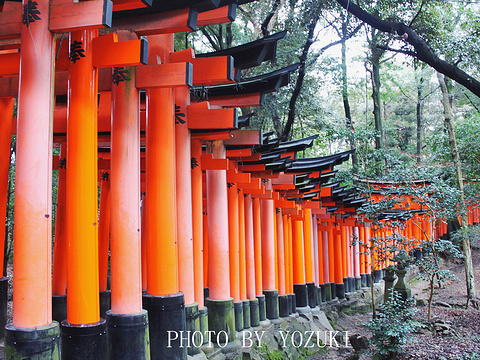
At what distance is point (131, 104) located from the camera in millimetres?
6094

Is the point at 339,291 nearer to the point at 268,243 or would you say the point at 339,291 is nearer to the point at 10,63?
the point at 268,243

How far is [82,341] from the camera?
5086mm

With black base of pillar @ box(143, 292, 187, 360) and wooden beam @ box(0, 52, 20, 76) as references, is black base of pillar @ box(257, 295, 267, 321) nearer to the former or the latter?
black base of pillar @ box(143, 292, 187, 360)

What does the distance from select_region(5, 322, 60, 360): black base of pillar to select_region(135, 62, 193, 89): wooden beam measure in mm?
3075

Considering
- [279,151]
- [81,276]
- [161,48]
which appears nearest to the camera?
[81,276]

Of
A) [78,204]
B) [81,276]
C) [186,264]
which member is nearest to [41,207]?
[78,204]

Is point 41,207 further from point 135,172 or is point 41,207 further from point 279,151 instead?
point 279,151

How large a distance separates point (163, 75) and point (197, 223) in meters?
2.96

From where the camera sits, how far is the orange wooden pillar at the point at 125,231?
560cm

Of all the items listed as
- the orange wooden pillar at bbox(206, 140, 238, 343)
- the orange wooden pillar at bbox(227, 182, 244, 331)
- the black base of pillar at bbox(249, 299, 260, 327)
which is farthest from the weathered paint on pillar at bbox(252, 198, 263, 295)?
the orange wooden pillar at bbox(206, 140, 238, 343)

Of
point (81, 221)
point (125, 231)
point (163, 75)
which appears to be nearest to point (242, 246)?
point (125, 231)

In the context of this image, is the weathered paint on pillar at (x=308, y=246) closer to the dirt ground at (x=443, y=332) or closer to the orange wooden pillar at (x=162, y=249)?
the dirt ground at (x=443, y=332)

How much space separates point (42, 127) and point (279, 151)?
6589 millimetres

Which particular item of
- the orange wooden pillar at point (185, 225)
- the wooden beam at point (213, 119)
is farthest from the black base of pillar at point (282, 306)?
the wooden beam at point (213, 119)
